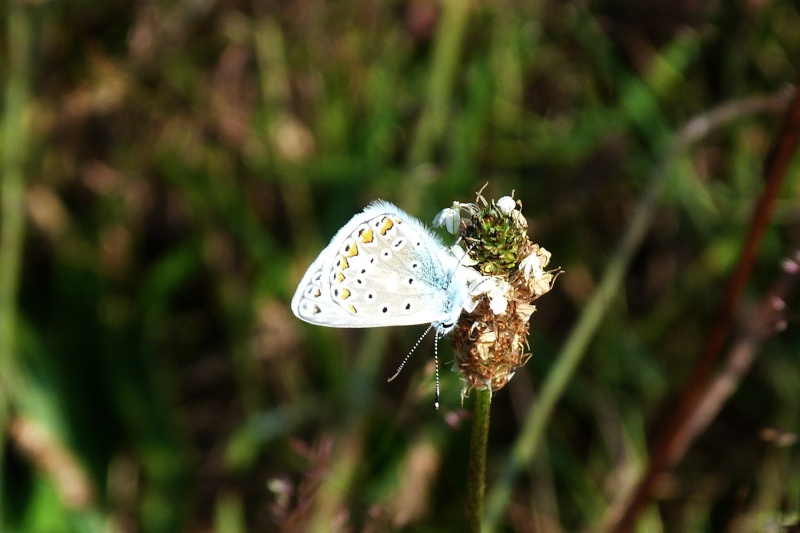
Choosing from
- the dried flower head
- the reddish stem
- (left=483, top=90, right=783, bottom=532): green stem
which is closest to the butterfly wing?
the dried flower head

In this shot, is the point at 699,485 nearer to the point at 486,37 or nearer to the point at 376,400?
the point at 376,400

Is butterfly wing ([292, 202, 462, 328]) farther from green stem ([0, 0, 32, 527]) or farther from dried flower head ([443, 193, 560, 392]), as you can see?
green stem ([0, 0, 32, 527])

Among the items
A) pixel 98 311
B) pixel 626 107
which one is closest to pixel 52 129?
pixel 98 311

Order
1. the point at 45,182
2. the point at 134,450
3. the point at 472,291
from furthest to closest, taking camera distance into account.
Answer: the point at 45,182, the point at 134,450, the point at 472,291

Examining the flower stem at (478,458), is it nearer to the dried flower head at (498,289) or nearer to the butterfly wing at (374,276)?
the dried flower head at (498,289)

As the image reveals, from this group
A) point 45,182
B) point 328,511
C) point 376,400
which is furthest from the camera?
point 45,182

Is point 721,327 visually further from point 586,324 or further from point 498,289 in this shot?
point 498,289

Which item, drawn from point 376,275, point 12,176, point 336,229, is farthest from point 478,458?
point 12,176
